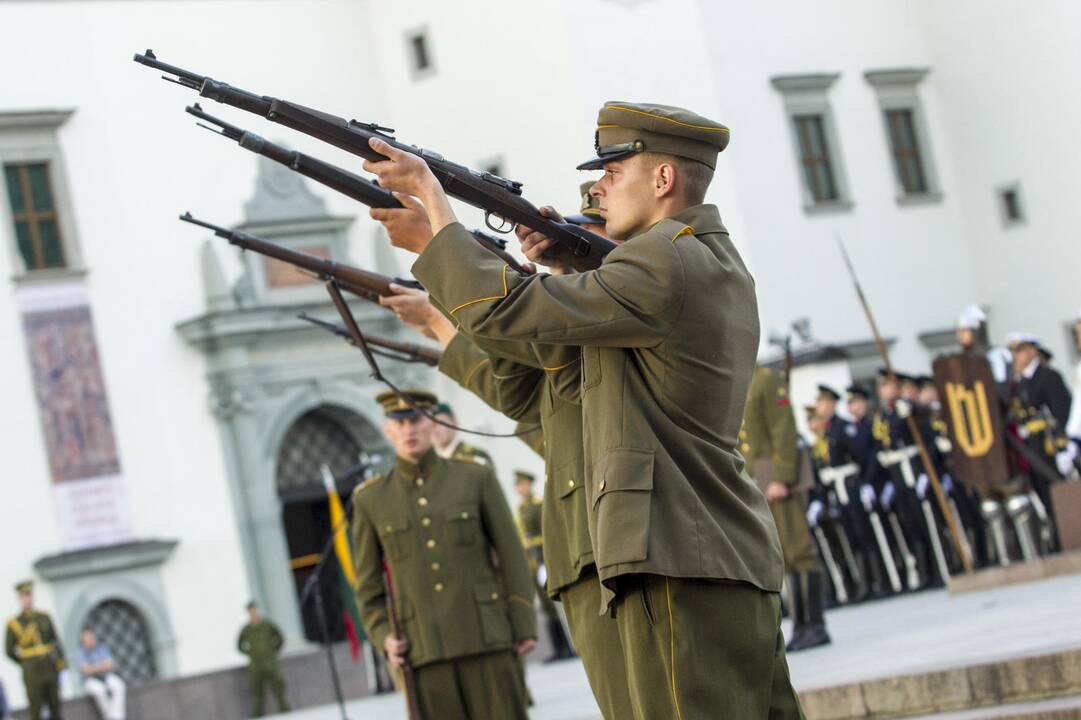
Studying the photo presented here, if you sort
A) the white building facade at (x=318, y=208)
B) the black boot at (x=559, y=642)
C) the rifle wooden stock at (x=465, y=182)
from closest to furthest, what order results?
the rifle wooden stock at (x=465, y=182), the black boot at (x=559, y=642), the white building facade at (x=318, y=208)

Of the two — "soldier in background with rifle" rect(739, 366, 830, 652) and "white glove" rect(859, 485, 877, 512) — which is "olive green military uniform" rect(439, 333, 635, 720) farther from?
"white glove" rect(859, 485, 877, 512)

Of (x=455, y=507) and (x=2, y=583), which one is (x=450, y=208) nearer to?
(x=455, y=507)

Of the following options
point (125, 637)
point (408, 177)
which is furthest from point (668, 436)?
point (125, 637)

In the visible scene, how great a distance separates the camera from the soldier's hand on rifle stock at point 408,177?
4793 mm

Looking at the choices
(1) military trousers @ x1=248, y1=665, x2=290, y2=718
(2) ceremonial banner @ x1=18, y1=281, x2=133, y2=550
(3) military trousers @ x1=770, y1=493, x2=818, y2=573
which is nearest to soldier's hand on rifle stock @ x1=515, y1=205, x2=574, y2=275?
(3) military trousers @ x1=770, y1=493, x2=818, y2=573

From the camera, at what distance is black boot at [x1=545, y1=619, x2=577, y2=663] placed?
67.1 feet

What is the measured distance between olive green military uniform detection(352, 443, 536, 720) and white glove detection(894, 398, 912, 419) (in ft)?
35.0

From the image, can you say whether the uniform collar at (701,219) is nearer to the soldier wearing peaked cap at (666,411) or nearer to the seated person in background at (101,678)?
the soldier wearing peaked cap at (666,411)

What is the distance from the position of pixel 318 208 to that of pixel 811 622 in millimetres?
17954

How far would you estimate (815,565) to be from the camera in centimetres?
1295

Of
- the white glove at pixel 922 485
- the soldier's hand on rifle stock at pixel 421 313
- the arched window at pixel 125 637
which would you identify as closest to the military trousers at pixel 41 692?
the arched window at pixel 125 637

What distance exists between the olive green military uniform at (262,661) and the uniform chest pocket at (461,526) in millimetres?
15261

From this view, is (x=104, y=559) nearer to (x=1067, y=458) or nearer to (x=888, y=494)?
(x=888, y=494)

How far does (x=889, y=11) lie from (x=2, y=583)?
17969mm
